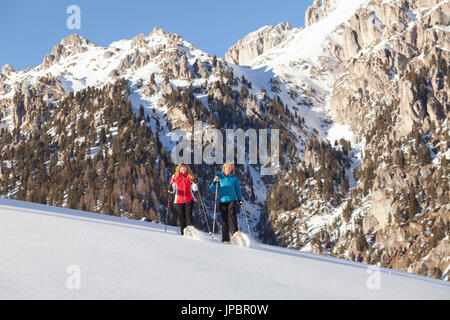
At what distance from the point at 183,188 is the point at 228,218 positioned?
2134 mm

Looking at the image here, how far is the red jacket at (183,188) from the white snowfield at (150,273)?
11.5 ft

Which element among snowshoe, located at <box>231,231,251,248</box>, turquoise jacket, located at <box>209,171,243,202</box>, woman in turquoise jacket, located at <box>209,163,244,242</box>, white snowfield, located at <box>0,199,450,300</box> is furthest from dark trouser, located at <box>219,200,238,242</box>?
white snowfield, located at <box>0,199,450,300</box>

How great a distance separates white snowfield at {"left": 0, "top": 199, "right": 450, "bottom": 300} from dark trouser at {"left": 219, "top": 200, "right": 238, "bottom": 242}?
117 inches

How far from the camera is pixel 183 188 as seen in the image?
1580 centimetres

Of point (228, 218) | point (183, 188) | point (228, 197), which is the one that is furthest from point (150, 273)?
point (183, 188)

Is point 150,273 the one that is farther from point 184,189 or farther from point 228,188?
point 184,189

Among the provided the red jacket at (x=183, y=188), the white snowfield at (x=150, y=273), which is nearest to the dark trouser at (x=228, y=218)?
the red jacket at (x=183, y=188)

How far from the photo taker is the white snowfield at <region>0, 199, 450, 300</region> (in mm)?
6566

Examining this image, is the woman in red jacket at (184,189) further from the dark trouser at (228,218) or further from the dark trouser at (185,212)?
the dark trouser at (228,218)

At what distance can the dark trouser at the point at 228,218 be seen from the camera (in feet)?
50.1
